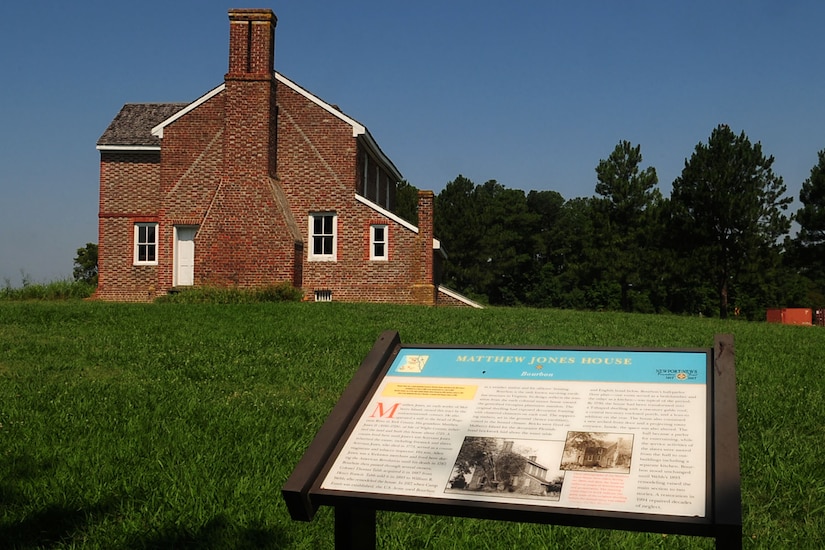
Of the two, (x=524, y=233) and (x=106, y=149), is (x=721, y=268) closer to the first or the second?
(x=106, y=149)

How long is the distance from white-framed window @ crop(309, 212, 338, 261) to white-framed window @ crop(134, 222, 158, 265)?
5.66 meters

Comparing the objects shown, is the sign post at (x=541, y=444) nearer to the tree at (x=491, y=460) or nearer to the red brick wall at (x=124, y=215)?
the tree at (x=491, y=460)

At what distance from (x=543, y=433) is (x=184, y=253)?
2550 cm

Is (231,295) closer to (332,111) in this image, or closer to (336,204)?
(336,204)

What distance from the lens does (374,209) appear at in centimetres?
2711

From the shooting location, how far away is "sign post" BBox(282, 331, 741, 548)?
124 inches

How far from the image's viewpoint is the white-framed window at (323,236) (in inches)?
1067

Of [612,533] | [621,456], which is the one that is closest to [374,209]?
[612,533]

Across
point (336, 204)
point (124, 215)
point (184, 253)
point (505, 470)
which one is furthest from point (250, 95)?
point (505, 470)

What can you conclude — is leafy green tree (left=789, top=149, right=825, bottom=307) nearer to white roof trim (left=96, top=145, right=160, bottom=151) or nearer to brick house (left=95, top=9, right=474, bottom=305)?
brick house (left=95, top=9, right=474, bottom=305)

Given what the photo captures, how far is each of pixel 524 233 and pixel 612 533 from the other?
7365cm

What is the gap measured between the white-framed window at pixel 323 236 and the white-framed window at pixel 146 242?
5.66 meters

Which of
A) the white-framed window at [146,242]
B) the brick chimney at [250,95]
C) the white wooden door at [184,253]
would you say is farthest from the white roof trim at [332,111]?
the white-framed window at [146,242]

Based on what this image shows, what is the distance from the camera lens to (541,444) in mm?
3469
